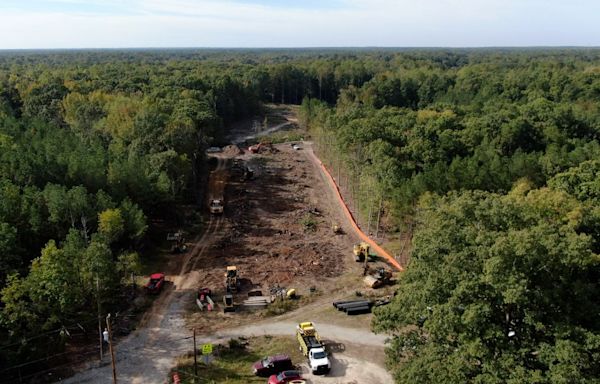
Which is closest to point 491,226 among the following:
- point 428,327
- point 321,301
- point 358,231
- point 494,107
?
point 428,327

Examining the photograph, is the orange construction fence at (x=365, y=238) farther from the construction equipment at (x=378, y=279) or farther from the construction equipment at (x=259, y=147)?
the construction equipment at (x=259, y=147)

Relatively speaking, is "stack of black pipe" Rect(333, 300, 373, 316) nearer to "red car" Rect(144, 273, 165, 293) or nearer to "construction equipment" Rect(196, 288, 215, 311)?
"construction equipment" Rect(196, 288, 215, 311)

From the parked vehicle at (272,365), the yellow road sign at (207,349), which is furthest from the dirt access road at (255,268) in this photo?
the yellow road sign at (207,349)

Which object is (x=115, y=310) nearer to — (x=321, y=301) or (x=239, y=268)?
(x=239, y=268)

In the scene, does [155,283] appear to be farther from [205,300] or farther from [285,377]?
Answer: [285,377]

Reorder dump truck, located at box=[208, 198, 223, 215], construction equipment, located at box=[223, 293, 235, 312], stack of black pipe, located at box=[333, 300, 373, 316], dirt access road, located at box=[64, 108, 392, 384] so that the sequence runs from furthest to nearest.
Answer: dump truck, located at box=[208, 198, 223, 215] → construction equipment, located at box=[223, 293, 235, 312] → stack of black pipe, located at box=[333, 300, 373, 316] → dirt access road, located at box=[64, 108, 392, 384]

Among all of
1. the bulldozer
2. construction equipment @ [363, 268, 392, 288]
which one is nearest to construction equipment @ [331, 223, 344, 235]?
the bulldozer
